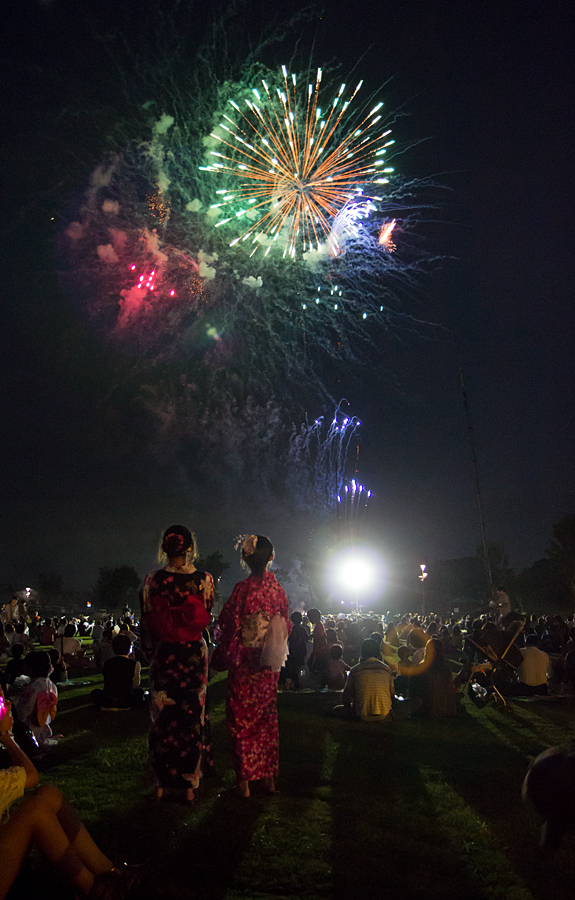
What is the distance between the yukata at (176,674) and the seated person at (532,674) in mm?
7039

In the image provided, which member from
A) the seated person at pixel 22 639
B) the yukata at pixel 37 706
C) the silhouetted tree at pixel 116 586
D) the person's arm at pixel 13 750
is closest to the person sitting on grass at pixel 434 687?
the yukata at pixel 37 706

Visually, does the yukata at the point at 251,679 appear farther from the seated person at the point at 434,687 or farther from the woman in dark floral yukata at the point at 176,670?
the seated person at the point at 434,687

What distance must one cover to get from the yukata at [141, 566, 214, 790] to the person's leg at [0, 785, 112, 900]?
1.68 m

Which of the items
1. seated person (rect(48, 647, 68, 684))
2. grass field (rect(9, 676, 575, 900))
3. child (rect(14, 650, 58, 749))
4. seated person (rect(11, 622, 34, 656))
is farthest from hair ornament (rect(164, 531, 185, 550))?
seated person (rect(11, 622, 34, 656))

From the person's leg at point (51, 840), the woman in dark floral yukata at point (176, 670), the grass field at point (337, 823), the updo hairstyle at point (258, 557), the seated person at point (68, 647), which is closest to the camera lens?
the person's leg at point (51, 840)

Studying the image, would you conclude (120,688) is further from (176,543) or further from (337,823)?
(337,823)

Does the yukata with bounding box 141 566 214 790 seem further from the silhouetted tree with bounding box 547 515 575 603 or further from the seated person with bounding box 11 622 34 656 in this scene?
the silhouetted tree with bounding box 547 515 575 603

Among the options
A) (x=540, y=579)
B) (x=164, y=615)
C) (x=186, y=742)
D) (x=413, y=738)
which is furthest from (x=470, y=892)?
(x=540, y=579)

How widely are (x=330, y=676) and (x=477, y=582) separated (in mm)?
74855

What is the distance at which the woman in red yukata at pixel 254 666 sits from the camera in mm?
4594

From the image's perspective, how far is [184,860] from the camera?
329cm

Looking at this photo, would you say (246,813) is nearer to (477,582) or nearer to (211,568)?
(211,568)

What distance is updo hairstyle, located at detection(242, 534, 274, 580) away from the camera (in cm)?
504

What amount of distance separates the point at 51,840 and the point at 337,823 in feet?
7.18
